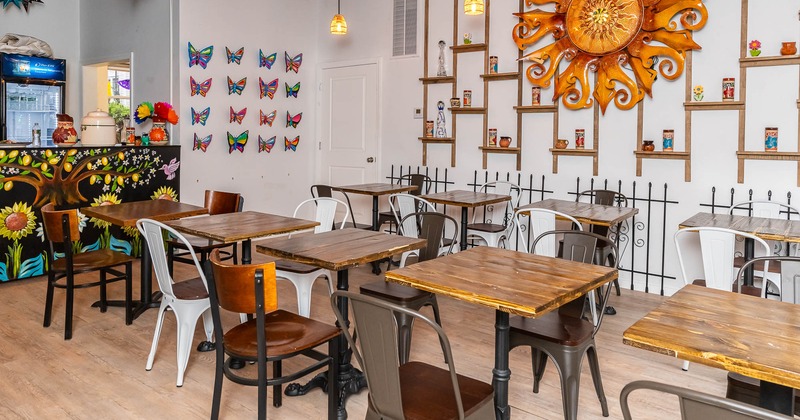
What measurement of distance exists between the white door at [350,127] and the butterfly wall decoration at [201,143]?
1689 mm

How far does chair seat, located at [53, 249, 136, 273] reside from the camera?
3887 mm

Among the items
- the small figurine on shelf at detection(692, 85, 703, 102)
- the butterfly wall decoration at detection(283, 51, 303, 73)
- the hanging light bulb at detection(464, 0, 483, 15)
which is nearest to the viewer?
the small figurine on shelf at detection(692, 85, 703, 102)

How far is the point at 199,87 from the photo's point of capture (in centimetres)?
661

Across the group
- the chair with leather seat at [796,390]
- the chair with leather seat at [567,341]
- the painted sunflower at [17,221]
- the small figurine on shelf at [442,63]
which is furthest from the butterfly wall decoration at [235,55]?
the chair with leather seat at [796,390]

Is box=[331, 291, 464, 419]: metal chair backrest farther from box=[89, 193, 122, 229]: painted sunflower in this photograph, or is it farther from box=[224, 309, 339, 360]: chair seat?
box=[89, 193, 122, 229]: painted sunflower

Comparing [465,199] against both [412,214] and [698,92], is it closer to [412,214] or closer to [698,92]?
[412,214]

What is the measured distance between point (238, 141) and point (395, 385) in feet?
18.8

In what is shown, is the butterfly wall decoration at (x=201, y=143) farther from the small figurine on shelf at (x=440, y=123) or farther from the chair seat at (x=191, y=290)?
the chair seat at (x=191, y=290)

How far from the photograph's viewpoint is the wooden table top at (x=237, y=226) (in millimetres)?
3301

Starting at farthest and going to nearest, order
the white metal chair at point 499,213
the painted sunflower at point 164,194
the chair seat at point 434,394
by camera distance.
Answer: the painted sunflower at point 164,194 → the white metal chair at point 499,213 → the chair seat at point 434,394

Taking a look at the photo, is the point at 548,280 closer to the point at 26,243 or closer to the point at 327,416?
the point at 327,416

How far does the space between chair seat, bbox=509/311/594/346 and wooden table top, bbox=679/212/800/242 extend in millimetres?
1514

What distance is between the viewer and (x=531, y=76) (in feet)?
19.5

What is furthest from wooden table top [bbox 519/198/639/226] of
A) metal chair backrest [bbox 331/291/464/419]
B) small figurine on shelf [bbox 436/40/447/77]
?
metal chair backrest [bbox 331/291/464/419]
